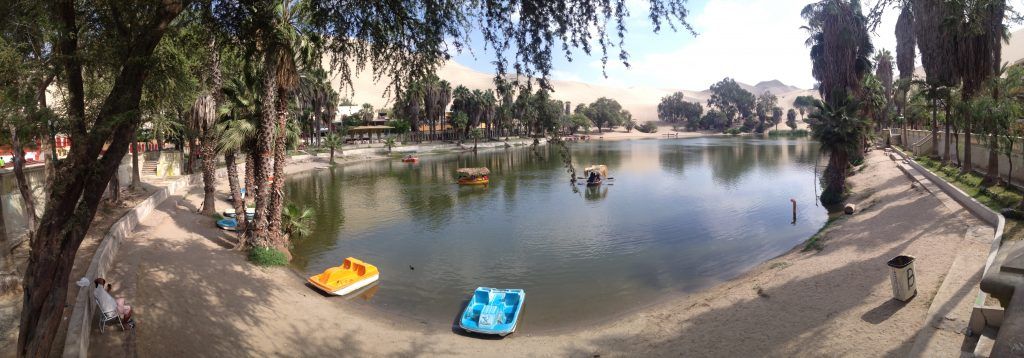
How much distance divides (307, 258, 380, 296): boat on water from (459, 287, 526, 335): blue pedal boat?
3.98 metres

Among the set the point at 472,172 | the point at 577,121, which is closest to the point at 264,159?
the point at 472,172

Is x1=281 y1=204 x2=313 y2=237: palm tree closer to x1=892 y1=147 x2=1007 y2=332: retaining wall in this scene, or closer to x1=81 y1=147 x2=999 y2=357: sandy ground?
x1=81 y1=147 x2=999 y2=357: sandy ground

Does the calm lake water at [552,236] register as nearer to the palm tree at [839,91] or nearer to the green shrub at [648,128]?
the palm tree at [839,91]

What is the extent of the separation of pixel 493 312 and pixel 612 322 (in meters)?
3.35

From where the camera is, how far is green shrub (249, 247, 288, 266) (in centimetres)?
1858

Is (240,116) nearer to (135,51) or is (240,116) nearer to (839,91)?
(135,51)

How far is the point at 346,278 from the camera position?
17734 millimetres

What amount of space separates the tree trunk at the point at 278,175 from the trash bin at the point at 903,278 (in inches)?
709

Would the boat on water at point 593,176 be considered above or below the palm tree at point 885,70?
below

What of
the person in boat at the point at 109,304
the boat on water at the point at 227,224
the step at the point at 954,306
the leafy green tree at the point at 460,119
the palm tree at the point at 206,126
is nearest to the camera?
the step at the point at 954,306

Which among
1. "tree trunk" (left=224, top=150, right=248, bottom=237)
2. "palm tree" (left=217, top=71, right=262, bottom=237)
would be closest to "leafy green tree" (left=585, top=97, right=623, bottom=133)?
"tree trunk" (left=224, top=150, right=248, bottom=237)

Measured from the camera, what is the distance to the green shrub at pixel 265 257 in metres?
18.6

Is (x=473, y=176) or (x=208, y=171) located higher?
(x=208, y=171)

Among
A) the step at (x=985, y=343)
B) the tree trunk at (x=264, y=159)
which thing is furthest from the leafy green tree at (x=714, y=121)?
the step at (x=985, y=343)
